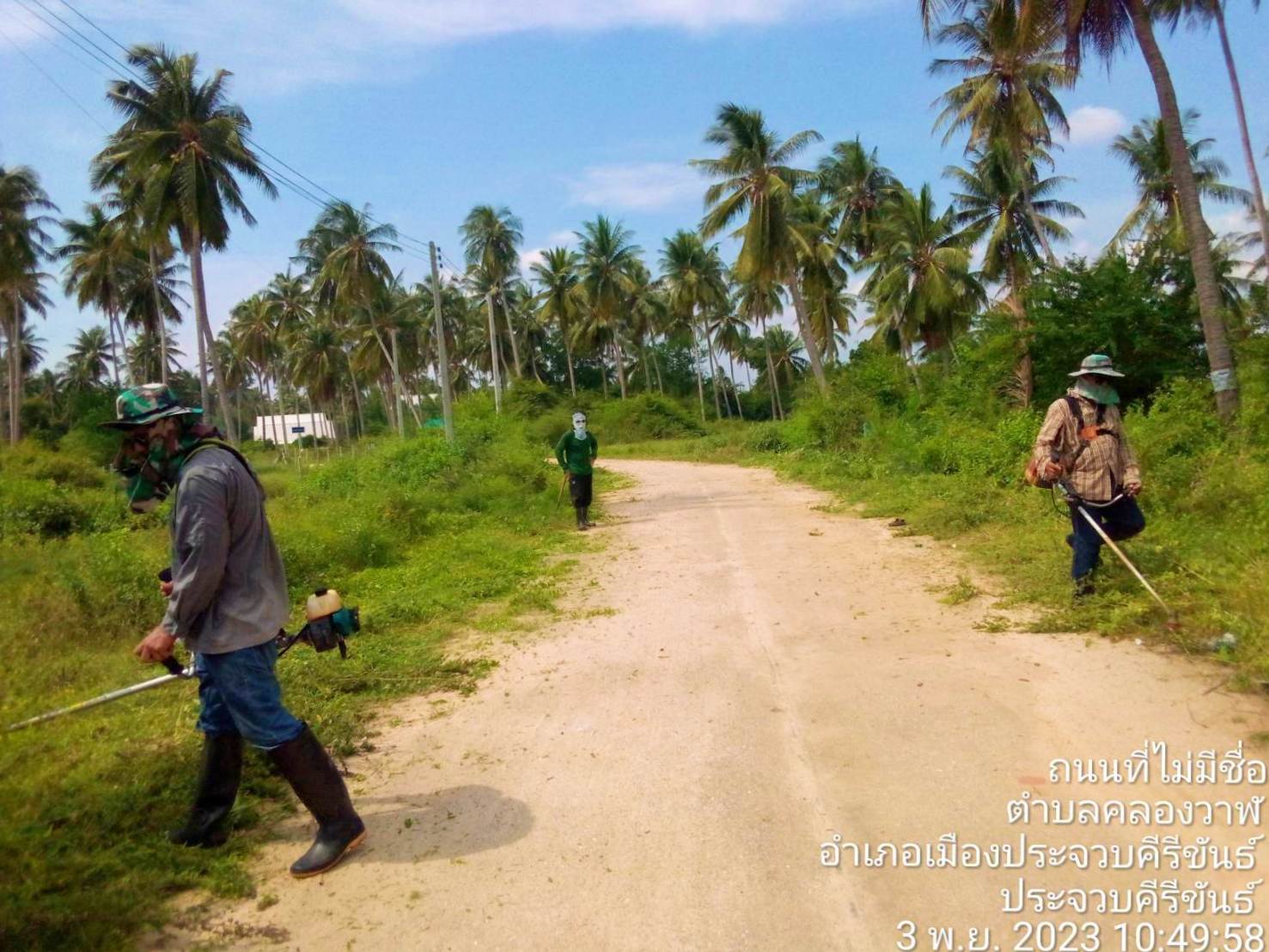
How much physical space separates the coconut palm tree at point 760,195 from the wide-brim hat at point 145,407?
85.1 ft

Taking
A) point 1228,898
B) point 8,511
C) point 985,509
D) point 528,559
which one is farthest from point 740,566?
point 8,511

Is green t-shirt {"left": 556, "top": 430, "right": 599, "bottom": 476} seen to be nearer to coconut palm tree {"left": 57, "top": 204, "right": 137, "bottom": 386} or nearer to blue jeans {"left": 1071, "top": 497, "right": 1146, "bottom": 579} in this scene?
blue jeans {"left": 1071, "top": 497, "right": 1146, "bottom": 579}

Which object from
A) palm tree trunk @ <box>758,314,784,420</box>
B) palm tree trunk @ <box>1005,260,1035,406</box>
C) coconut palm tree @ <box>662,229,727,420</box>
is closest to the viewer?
palm tree trunk @ <box>1005,260,1035,406</box>

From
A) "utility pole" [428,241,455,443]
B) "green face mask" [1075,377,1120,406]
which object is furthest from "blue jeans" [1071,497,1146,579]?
"utility pole" [428,241,455,443]

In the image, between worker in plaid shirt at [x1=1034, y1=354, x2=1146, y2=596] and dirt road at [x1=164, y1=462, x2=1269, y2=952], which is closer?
dirt road at [x1=164, y1=462, x2=1269, y2=952]

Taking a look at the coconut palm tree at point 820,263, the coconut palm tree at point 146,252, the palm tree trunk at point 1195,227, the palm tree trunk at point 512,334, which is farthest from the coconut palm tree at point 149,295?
the palm tree trunk at point 1195,227

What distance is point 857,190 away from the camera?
3675 cm

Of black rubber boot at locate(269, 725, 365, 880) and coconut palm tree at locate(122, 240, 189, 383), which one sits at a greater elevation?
coconut palm tree at locate(122, 240, 189, 383)

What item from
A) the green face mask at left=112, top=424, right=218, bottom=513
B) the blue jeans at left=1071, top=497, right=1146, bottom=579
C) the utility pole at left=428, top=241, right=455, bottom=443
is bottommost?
the blue jeans at left=1071, top=497, right=1146, bottom=579

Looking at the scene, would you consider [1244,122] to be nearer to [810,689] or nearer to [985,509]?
[985,509]

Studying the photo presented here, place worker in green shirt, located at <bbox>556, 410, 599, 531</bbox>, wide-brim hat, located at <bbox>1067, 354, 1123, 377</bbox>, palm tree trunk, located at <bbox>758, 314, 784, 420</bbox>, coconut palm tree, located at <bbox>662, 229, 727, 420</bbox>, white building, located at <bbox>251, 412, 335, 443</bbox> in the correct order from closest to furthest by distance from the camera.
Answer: wide-brim hat, located at <bbox>1067, 354, 1123, 377</bbox>
worker in green shirt, located at <bbox>556, 410, 599, 531</bbox>
coconut palm tree, located at <bbox>662, 229, 727, 420</bbox>
palm tree trunk, located at <bbox>758, 314, 784, 420</bbox>
white building, located at <bbox>251, 412, 335, 443</bbox>

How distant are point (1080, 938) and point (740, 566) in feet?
19.9

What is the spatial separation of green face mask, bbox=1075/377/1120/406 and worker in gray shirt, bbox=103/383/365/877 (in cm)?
532

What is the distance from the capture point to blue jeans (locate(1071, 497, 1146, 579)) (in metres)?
5.99
